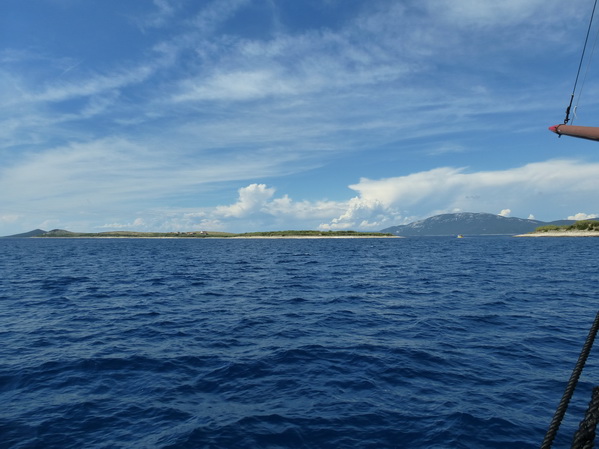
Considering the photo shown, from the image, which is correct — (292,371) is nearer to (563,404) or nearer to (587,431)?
(587,431)

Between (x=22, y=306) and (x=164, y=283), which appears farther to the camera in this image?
(x=164, y=283)

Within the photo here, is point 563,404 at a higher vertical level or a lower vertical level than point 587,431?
higher

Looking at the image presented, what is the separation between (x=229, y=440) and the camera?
398 inches

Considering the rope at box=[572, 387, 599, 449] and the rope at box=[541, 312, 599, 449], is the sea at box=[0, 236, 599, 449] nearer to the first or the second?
the rope at box=[572, 387, 599, 449]

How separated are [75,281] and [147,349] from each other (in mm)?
32523

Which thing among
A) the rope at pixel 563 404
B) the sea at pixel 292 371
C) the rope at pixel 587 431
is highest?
the rope at pixel 563 404

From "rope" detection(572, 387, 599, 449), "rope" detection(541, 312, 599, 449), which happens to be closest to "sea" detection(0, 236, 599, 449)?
"rope" detection(572, 387, 599, 449)

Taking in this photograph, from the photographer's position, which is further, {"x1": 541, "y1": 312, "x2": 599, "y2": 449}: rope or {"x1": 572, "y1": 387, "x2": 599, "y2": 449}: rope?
{"x1": 572, "y1": 387, "x2": 599, "y2": 449}: rope

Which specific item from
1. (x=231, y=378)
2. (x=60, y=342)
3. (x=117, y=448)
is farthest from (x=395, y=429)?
(x=60, y=342)

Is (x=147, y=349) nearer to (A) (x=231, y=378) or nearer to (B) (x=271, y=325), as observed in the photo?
(A) (x=231, y=378)

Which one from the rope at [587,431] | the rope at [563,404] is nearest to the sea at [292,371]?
the rope at [587,431]

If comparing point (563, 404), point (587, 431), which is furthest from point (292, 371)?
point (563, 404)

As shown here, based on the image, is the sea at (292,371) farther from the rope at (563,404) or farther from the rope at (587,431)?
the rope at (563,404)

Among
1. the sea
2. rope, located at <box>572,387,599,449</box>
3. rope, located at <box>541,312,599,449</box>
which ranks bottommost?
the sea
